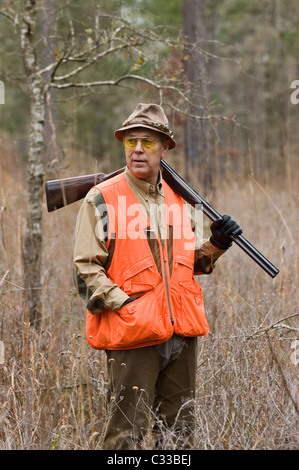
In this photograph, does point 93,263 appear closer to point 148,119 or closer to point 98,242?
point 98,242

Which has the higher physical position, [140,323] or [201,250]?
[201,250]

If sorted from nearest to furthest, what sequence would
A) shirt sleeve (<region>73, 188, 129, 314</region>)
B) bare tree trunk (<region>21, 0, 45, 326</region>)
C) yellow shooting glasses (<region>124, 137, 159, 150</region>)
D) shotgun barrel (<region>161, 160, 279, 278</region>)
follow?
shirt sleeve (<region>73, 188, 129, 314</region>), yellow shooting glasses (<region>124, 137, 159, 150</region>), shotgun barrel (<region>161, 160, 279, 278</region>), bare tree trunk (<region>21, 0, 45, 326</region>)

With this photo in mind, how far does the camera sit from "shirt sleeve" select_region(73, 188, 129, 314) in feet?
9.23

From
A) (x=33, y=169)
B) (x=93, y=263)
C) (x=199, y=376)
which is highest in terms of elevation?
(x=33, y=169)

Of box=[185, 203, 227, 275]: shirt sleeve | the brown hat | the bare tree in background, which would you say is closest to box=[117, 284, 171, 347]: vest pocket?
box=[185, 203, 227, 275]: shirt sleeve

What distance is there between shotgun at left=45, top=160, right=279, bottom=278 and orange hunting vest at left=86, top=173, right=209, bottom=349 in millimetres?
293

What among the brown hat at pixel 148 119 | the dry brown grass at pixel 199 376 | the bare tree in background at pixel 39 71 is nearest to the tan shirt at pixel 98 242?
the dry brown grass at pixel 199 376

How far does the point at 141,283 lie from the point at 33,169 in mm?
1991

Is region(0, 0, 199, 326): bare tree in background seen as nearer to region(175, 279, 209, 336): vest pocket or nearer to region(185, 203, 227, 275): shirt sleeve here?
region(185, 203, 227, 275): shirt sleeve

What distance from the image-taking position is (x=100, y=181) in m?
3.34

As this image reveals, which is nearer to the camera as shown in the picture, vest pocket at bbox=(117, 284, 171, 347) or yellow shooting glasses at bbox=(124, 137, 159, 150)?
vest pocket at bbox=(117, 284, 171, 347)

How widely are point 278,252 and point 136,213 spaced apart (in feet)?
10.8

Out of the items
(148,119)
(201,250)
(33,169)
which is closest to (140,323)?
(201,250)

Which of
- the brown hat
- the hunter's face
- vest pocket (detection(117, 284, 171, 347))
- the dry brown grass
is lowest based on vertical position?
the dry brown grass
